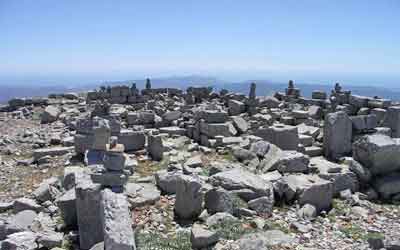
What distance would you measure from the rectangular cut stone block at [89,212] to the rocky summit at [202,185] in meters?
0.02

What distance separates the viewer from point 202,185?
11258mm

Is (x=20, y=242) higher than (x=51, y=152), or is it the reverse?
(x=51, y=152)

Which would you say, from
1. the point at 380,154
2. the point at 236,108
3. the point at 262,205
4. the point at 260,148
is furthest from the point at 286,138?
the point at 236,108

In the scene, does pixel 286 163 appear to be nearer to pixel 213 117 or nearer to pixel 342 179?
pixel 342 179

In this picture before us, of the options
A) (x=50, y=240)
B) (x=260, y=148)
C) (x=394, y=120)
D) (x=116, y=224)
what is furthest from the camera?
(x=394, y=120)

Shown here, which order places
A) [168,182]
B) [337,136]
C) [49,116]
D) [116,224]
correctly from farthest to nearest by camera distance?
[49,116], [337,136], [168,182], [116,224]

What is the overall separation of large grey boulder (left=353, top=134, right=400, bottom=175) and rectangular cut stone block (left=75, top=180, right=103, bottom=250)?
8694 mm

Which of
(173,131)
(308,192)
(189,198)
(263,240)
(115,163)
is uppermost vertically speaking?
(115,163)

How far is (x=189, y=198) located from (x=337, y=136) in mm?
9199

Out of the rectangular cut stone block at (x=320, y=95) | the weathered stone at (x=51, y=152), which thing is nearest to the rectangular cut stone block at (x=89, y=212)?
the weathered stone at (x=51, y=152)

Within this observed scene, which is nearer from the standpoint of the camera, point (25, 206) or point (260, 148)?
point (25, 206)

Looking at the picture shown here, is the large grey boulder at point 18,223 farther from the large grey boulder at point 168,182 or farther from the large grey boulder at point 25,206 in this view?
the large grey boulder at point 168,182

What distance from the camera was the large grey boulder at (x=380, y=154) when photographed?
13.6m

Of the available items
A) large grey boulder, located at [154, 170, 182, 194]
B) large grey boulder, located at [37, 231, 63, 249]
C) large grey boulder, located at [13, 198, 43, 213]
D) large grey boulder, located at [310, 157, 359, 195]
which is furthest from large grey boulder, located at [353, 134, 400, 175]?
large grey boulder, located at [13, 198, 43, 213]
